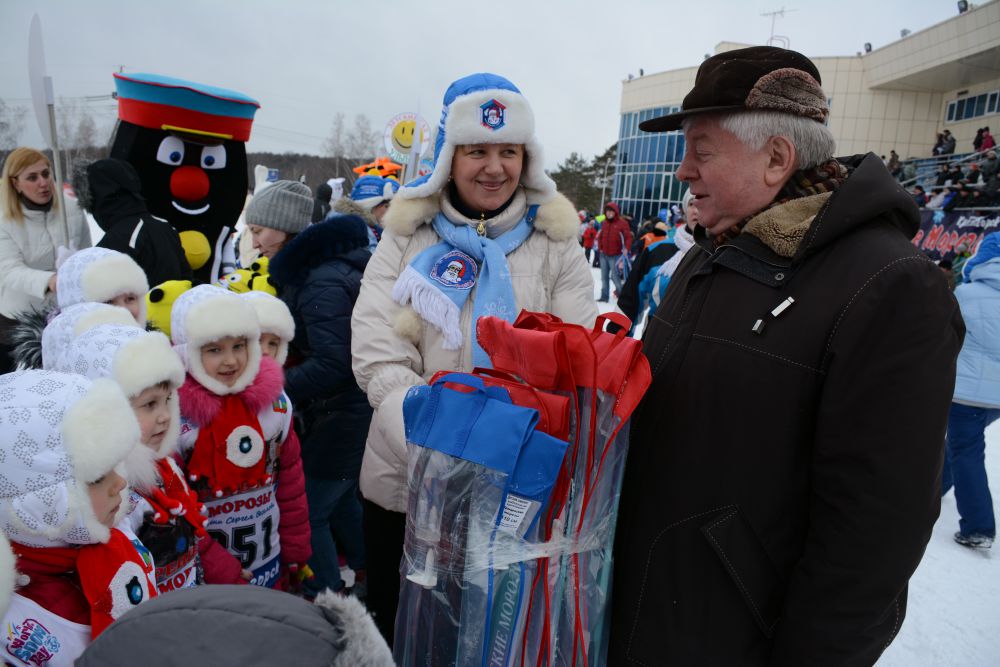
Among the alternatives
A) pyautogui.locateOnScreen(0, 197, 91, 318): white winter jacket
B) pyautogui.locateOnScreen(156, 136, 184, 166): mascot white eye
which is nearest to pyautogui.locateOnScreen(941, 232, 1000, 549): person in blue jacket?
pyautogui.locateOnScreen(156, 136, 184, 166): mascot white eye

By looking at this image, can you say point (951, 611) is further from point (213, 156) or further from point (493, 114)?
point (213, 156)

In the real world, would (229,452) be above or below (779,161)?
below

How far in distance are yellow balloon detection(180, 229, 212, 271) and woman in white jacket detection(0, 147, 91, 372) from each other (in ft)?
2.32

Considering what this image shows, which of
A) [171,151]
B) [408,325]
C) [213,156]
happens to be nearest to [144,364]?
[408,325]

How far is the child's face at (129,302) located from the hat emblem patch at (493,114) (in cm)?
199

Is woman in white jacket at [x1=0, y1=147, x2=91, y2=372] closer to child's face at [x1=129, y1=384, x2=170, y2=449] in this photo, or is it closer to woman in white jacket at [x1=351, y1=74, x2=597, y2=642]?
child's face at [x1=129, y1=384, x2=170, y2=449]

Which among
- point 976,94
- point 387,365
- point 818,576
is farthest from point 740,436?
point 976,94

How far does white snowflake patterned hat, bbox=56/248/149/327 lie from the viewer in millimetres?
2715

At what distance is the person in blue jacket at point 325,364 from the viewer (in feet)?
8.91

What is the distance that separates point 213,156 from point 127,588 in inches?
152

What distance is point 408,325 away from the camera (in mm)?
1850

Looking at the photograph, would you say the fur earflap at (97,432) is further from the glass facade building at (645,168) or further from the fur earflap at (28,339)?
the glass facade building at (645,168)

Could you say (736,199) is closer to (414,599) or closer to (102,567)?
(414,599)

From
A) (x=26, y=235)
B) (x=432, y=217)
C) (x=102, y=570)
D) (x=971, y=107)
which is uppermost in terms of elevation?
(x=971, y=107)
